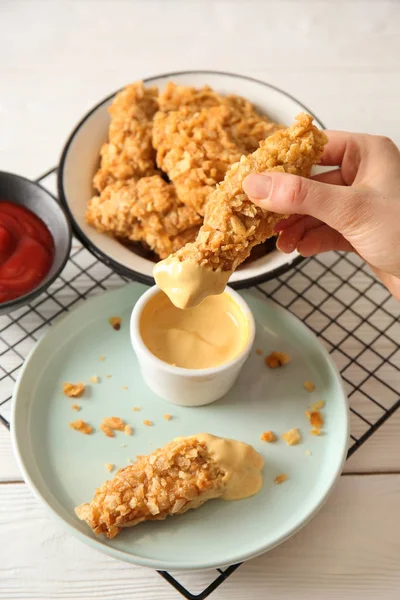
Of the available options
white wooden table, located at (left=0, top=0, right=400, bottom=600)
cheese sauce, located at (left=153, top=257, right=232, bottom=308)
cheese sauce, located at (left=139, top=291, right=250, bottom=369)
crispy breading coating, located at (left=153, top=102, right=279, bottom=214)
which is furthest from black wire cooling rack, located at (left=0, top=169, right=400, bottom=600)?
cheese sauce, located at (left=153, top=257, right=232, bottom=308)

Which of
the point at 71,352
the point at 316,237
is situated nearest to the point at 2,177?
the point at 71,352

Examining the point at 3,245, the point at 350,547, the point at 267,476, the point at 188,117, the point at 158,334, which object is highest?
the point at 188,117

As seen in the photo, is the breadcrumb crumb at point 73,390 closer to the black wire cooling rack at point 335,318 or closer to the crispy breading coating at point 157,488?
the black wire cooling rack at point 335,318

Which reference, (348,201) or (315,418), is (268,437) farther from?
(348,201)

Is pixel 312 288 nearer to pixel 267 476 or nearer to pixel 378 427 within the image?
pixel 378 427

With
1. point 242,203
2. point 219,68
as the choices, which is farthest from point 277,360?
point 219,68

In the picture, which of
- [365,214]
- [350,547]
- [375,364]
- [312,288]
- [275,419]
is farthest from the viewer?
[312,288]

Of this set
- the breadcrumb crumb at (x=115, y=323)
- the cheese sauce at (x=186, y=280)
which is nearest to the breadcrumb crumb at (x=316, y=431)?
the cheese sauce at (x=186, y=280)
